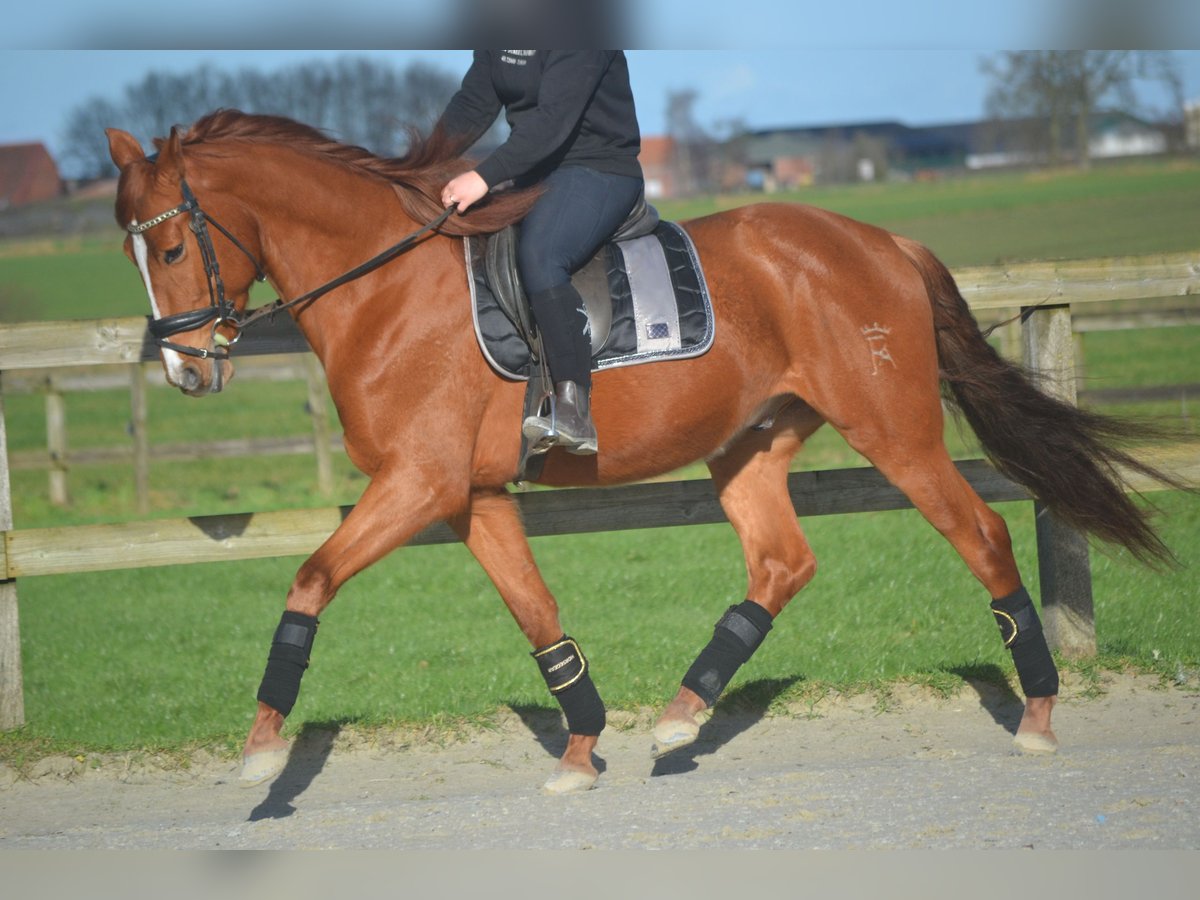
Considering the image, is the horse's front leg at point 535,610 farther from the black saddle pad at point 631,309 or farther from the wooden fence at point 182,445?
the wooden fence at point 182,445

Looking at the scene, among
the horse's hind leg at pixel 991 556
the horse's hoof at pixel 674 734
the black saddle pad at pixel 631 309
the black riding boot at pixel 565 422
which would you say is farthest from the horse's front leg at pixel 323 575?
the horse's hind leg at pixel 991 556

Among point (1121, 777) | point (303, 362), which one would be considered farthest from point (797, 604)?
point (303, 362)

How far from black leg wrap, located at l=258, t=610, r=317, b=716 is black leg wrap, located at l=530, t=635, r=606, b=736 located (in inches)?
39.8

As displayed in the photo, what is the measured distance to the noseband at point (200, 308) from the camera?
4.14 meters

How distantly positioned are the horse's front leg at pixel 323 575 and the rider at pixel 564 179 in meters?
0.48

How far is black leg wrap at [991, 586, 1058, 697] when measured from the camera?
4789mm

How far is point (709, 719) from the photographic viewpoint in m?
5.62

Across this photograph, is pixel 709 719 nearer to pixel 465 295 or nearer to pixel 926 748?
pixel 926 748

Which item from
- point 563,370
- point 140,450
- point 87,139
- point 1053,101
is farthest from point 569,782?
point 1053,101

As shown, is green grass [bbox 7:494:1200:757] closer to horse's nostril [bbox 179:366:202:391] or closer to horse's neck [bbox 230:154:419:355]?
horse's nostril [bbox 179:366:202:391]

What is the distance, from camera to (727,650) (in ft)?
15.8

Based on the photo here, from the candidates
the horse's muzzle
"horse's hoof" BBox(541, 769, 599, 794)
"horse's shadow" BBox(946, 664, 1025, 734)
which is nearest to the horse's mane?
the horse's muzzle

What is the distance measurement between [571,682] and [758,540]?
1.07 meters

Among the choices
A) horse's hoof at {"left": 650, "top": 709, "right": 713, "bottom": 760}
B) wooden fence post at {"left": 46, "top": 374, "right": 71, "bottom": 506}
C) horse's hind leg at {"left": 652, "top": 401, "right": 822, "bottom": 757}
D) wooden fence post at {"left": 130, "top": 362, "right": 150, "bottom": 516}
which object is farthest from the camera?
wooden fence post at {"left": 130, "top": 362, "right": 150, "bottom": 516}
